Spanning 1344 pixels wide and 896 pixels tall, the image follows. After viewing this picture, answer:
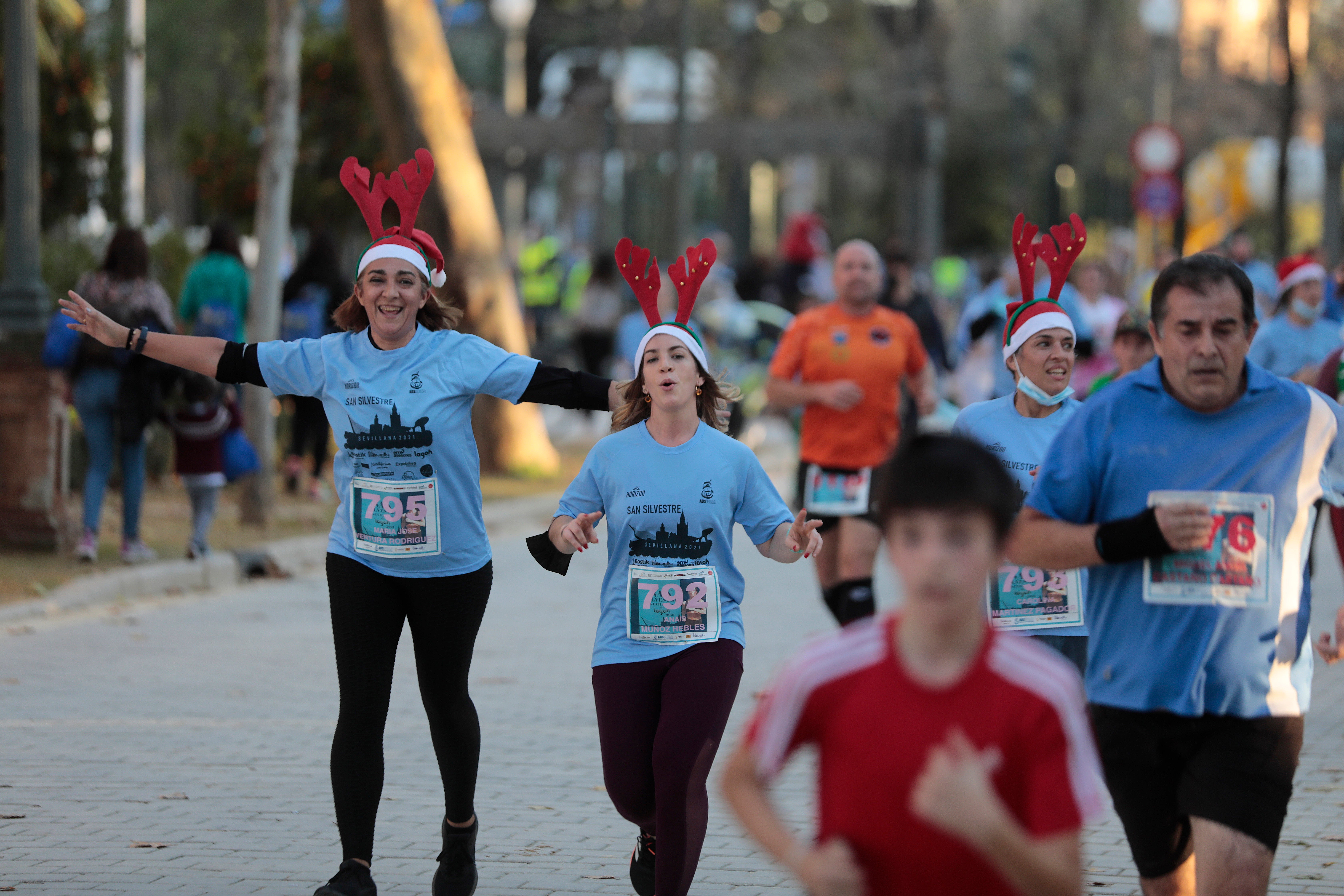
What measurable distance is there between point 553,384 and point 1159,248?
80.7 ft

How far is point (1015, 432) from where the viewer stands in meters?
6.23

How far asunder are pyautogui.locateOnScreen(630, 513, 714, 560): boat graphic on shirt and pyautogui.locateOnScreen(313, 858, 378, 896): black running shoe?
1.15 metres

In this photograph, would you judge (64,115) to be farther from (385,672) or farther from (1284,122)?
(1284,122)

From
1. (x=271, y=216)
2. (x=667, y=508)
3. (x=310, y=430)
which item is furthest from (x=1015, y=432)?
(x=310, y=430)

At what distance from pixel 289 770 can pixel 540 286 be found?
67.8 ft

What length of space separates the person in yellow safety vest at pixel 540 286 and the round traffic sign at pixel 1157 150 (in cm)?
823

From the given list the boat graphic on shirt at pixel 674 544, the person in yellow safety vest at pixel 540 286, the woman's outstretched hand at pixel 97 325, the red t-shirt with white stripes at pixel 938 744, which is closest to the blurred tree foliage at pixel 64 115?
the person in yellow safety vest at pixel 540 286

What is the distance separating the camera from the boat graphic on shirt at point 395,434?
541 cm

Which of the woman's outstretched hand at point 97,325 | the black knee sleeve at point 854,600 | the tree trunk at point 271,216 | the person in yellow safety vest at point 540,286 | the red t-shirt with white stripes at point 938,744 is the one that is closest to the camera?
the red t-shirt with white stripes at point 938,744

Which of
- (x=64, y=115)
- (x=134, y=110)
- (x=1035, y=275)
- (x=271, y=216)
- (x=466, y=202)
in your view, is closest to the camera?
(x=1035, y=275)

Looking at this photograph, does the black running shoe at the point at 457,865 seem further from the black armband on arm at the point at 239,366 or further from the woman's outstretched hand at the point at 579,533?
the black armband on arm at the point at 239,366

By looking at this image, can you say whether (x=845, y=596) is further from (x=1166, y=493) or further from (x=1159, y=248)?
(x=1159, y=248)

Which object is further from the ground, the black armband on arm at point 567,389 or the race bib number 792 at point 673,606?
the black armband on arm at point 567,389

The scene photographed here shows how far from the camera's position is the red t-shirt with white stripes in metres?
2.78
